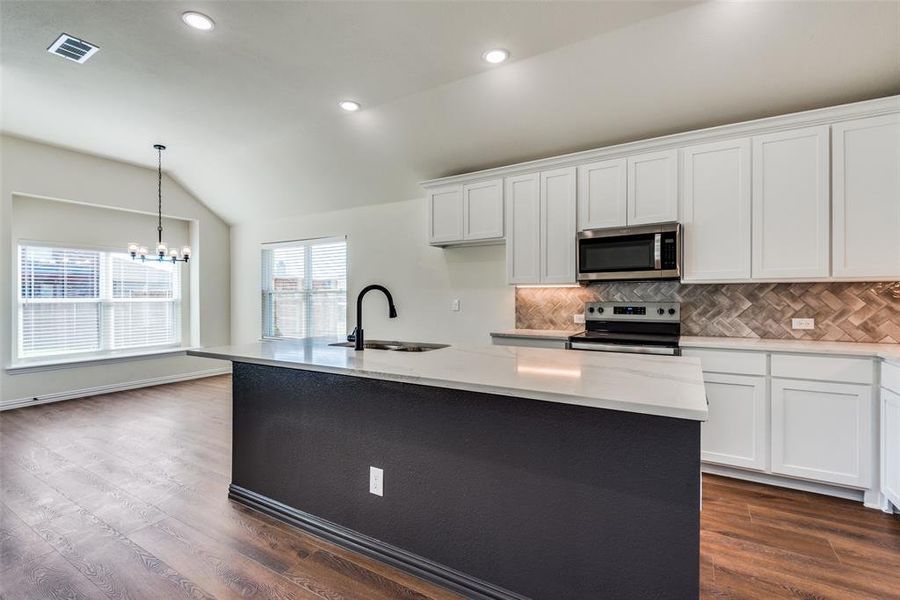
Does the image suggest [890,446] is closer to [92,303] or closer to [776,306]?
[776,306]

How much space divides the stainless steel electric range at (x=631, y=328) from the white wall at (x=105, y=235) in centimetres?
568

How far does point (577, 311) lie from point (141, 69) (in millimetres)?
4073

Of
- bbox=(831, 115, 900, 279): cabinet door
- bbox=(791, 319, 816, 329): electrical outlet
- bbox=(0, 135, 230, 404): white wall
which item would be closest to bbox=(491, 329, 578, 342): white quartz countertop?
bbox=(791, 319, 816, 329): electrical outlet

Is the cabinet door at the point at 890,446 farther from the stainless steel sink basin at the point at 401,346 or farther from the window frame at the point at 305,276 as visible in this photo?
the window frame at the point at 305,276

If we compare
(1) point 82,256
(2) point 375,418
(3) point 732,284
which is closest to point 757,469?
(3) point 732,284

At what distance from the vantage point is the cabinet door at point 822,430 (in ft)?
8.27

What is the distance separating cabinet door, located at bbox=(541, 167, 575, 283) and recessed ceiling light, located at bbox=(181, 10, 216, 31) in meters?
2.65

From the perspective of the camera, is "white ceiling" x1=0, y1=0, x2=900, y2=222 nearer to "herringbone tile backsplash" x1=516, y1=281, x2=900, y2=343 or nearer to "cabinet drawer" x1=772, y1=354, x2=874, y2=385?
"herringbone tile backsplash" x1=516, y1=281, x2=900, y2=343

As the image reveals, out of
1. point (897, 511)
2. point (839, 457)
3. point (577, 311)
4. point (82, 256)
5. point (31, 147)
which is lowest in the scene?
point (897, 511)

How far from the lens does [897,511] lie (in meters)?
2.46

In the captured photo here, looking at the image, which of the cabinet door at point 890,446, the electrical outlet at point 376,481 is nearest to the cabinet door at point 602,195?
the cabinet door at point 890,446

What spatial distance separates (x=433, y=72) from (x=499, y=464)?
2.79m

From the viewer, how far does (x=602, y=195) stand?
3473 mm

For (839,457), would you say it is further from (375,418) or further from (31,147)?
(31,147)
